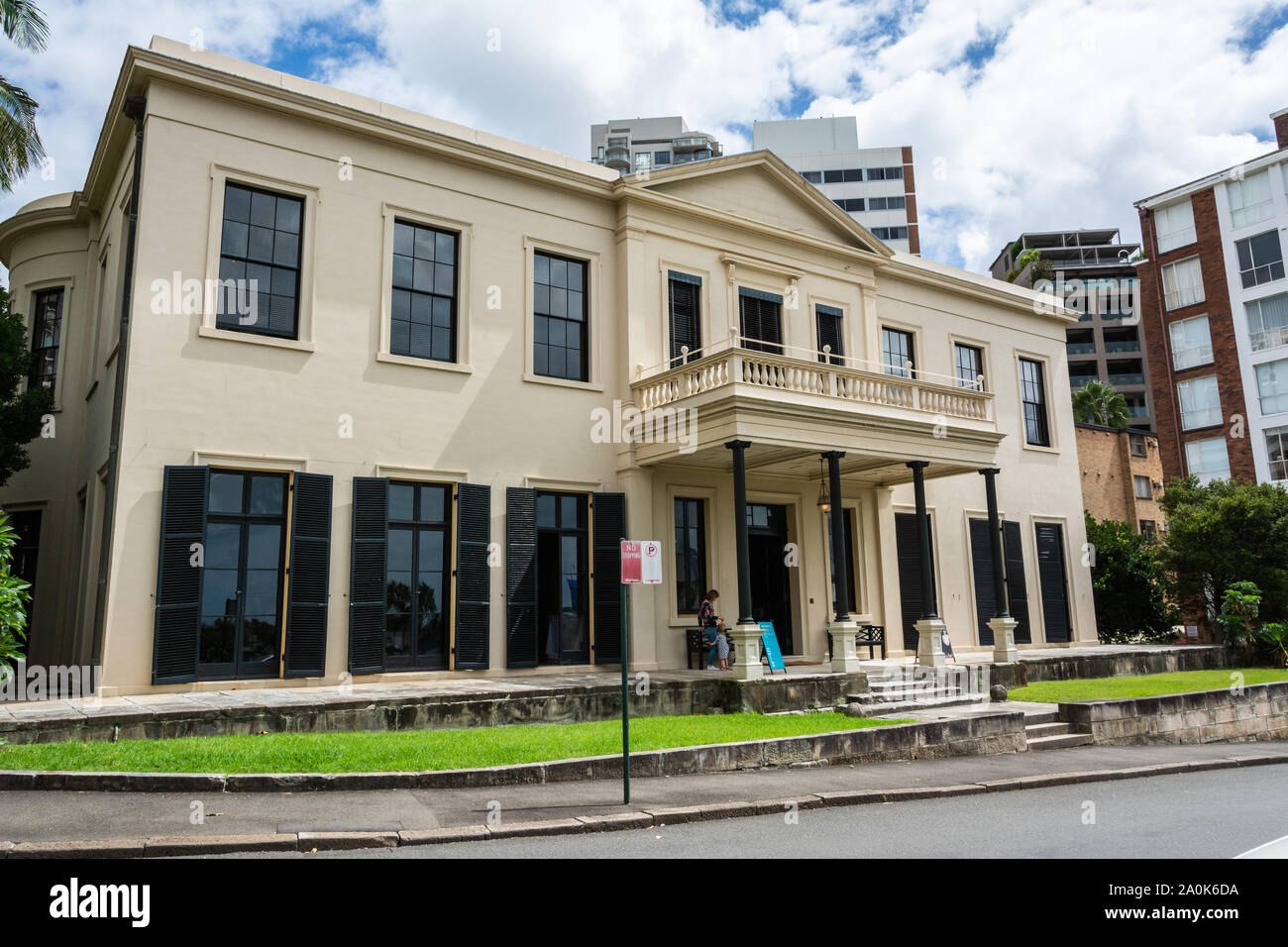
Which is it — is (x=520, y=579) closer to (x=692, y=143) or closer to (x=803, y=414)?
(x=803, y=414)

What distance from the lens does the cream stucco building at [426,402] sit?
42.3ft

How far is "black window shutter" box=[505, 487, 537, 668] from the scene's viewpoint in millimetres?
14789

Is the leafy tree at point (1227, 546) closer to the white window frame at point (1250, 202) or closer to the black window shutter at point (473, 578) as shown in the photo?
the black window shutter at point (473, 578)

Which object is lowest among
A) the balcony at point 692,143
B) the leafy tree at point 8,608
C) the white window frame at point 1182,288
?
the leafy tree at point 8,608

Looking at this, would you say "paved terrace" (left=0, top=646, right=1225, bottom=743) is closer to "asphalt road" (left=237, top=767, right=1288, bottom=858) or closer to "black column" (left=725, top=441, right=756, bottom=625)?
"black column" (left=725, top=441, right=756, bottom=625)

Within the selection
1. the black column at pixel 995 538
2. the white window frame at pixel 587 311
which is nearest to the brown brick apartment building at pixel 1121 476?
the black column at pixel 995 538

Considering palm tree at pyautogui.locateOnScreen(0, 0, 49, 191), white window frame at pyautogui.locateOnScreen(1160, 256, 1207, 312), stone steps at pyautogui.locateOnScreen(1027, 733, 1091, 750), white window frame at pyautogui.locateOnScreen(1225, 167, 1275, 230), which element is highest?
white window frame at pyautogui.locateOnScreen(1225, 167, 1275, 230)

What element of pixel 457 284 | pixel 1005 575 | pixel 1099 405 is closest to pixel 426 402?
pixel 457 284

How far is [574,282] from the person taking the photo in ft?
55.3

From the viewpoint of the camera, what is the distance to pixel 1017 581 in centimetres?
2216

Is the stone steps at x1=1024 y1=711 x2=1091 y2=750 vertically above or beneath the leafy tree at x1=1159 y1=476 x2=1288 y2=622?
beneath

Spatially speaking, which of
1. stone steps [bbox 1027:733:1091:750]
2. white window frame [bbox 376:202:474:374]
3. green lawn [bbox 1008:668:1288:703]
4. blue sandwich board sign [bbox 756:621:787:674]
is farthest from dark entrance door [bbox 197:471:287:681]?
green lawn [bbox 1008:668:1288:703]

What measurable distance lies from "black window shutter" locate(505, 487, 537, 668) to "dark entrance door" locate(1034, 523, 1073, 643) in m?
13.7

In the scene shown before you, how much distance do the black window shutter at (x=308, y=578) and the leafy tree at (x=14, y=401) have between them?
588 centimetres
